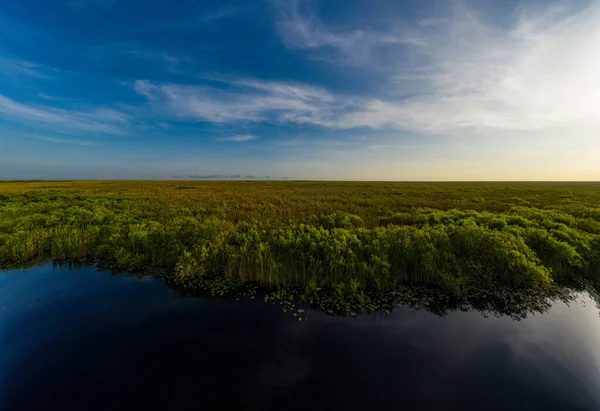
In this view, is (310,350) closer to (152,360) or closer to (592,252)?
(152,360)

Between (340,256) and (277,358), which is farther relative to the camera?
(340,256)

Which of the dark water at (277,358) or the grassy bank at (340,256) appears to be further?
the grassy bank at (340,256)

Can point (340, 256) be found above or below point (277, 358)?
above

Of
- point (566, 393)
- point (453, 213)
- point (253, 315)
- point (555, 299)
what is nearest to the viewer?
point (566, 393)

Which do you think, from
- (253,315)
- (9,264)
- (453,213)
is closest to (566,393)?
(253,315)

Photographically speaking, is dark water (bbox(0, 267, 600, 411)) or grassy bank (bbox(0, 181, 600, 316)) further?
grassy bank (bbox(0, 181, 600, 316))

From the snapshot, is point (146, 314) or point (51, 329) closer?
point (51, 329)

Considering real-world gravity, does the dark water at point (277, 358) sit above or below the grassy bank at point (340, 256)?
below

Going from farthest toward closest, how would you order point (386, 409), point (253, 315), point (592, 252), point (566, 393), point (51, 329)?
point (592, 252) < point (253, 315) < point (51, 329) < point (566, 393) < point (386, 409)
